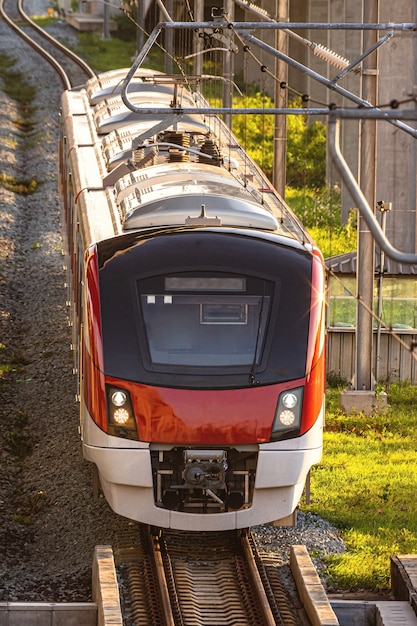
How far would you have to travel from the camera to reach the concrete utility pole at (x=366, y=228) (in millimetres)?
18922

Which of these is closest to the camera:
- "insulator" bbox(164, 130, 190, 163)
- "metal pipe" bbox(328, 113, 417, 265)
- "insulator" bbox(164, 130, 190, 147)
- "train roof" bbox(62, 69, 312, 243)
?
"metal pipe" bbox(328, 113, 417, 265)

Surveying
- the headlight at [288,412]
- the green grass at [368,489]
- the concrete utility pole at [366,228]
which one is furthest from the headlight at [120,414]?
the concrete utility pole at [366,228]

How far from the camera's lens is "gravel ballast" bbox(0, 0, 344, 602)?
43.6 ft

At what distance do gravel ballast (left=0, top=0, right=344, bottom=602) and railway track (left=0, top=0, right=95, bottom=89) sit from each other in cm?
1310

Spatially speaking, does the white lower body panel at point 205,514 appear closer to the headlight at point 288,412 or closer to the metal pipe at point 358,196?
the headlight at point 288,412

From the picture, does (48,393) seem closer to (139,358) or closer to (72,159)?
(72,159)

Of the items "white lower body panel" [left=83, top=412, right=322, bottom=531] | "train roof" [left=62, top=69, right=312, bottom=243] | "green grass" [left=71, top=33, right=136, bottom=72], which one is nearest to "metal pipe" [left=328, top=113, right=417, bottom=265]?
"white lower body panel" [left=83, top=412, right=322, bottom=531]

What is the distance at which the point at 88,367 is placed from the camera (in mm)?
12578

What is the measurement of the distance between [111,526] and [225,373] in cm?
231

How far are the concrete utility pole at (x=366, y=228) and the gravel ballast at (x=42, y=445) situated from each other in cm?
370

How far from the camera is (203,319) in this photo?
40.4ft

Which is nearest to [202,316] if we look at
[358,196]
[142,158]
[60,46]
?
[142,158]

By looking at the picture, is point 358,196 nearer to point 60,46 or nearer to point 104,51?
point 60,46

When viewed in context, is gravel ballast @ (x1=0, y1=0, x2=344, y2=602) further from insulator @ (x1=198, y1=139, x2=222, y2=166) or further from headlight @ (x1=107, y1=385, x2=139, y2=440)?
insulator @ (x1=198, y1=139, x2=222, y2=166)
